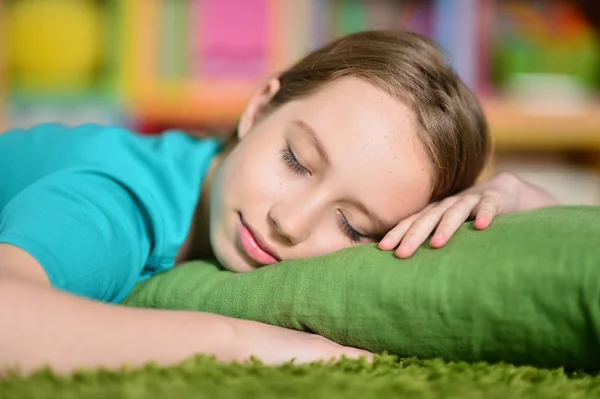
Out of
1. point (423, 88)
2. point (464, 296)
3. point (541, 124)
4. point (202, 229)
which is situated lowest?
point (541, 124)

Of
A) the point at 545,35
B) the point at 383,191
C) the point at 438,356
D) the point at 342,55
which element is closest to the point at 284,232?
the point at 383,191

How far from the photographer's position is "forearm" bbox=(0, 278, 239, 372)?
2.04 feet

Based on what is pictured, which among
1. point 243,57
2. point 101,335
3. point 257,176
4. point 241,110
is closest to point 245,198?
point 257,176

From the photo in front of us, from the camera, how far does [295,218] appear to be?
0.88 meters

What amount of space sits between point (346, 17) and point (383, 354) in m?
2.11

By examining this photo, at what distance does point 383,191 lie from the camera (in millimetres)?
927

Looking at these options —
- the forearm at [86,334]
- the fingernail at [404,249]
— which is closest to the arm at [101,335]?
the forearm at [86,334]

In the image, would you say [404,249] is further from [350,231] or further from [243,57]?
[243,57]

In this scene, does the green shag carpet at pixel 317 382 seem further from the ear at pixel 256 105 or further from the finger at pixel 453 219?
the ear at pixel 256 105

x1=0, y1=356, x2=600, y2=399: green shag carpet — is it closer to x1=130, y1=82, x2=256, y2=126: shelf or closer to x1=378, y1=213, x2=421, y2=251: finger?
x1=378, y1=213, x2=421, y2=251: finger

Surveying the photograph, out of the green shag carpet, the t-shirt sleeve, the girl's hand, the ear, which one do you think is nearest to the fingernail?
the girl's hand

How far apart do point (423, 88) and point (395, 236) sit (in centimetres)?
27

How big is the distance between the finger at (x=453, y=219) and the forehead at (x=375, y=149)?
0.07m

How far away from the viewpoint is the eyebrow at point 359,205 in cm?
92
